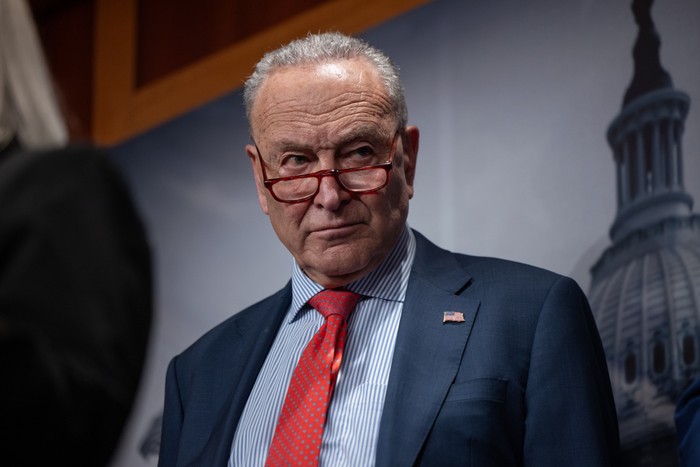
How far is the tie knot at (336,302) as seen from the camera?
2.09 m

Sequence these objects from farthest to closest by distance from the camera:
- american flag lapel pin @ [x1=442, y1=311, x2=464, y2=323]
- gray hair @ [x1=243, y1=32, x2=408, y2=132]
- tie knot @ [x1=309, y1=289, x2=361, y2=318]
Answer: gray hair @ [x1=243, y1=32, x2=408, y2=132] → tie knot @ [x1=309, y1=289, x2=361, y2=318] → american flag lapel pin @ [x1=442, y1=311, x2=464, y2=323]

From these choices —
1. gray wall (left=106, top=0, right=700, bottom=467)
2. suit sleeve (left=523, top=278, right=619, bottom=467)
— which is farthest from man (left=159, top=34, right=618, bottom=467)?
gray wall (left=106, top=0, right=700, bottom=467)

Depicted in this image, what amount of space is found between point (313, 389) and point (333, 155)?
1.49 feet

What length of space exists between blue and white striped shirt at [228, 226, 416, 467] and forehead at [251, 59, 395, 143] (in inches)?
10.3

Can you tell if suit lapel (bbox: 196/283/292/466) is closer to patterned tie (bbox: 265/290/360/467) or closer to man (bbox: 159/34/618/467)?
man (bbox: 159/34/618/467)

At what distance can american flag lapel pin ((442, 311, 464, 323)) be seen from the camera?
1990 millimetres

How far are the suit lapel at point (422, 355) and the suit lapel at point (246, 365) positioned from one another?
1.06 ft

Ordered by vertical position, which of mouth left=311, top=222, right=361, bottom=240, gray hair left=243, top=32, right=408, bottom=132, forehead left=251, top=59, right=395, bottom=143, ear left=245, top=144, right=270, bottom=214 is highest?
gray hair left=243, top=32, right=408, bottom=132

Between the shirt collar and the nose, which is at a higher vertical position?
the nose

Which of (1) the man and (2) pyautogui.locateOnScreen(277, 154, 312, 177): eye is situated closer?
(1) the man

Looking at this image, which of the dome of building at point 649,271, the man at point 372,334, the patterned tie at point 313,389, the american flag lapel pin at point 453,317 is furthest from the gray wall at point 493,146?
the patterned tie at point 313,389

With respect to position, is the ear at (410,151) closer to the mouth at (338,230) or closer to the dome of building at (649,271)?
the mouth at (338,230)

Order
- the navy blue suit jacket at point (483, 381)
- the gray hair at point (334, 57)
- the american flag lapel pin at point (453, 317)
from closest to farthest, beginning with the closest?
the navy blue suit jacket at point (483, 381)
the american flag lapel pin at point (453, 317)
the gray hair at point (334, 57)

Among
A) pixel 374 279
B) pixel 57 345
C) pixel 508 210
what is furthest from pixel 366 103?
pixel 57 345
